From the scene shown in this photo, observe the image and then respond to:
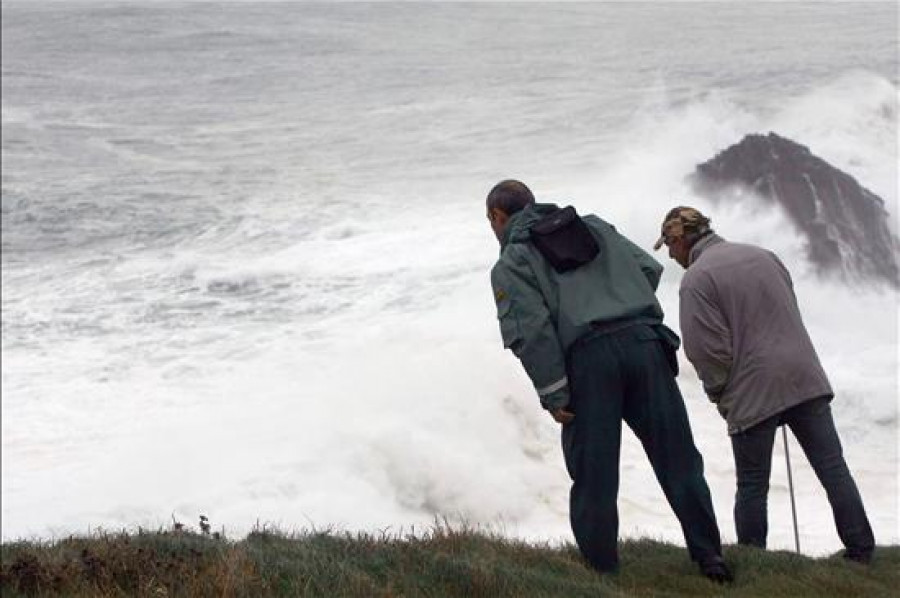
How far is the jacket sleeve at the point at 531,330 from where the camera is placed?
4957 mm

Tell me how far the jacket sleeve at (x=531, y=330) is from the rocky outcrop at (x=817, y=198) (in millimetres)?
10231

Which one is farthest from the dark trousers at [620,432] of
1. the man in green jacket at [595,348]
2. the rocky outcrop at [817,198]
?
the rocky outcrop at [817,198]

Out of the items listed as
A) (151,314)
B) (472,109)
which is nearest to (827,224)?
(151,314)

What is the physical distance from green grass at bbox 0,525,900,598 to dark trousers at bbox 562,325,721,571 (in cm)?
22

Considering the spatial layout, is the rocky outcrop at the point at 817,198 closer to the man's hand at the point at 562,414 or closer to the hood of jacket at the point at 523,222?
the hood of jacket at the point at 523,222

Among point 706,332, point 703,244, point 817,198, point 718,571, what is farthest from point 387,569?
point 817,198

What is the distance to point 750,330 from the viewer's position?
556cm

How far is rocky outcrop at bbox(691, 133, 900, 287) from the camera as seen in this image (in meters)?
15.1

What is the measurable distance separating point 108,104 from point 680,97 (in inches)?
656

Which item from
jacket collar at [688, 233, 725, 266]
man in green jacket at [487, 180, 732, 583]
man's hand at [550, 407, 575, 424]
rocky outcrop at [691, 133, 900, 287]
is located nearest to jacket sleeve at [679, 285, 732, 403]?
jacket collar at [688, 233, 725, 266]

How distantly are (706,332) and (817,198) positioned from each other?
39.9ft

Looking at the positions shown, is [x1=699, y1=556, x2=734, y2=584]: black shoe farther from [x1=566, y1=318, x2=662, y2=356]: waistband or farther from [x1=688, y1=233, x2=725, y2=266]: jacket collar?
[x1=688, y1=233, x2=725, y2=266]: jacket collar

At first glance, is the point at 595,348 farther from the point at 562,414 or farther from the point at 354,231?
the point at 354,231

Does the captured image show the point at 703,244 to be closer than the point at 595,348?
No
